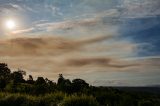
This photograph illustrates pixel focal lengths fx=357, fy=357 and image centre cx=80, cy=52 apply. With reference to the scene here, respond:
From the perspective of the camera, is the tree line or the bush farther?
the tree line

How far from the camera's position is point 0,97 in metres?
23.3

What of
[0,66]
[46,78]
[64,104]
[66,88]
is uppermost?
[0,66]

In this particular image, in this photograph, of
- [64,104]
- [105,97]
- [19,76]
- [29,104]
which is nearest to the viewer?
[64,104]

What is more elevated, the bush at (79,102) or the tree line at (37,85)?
the tree line at (37,85)

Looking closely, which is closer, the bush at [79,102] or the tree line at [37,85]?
the bush at [79,102]

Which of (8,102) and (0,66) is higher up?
(0,66)

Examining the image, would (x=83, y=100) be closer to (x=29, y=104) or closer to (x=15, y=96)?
(x=29, y=104)

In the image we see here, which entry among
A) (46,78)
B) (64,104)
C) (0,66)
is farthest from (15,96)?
(0,66)

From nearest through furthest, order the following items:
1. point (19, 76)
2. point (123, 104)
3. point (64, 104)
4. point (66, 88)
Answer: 1. point (64, 104)
2. point (123, 104)
3. point (66, 88)
4. point (19, 76)

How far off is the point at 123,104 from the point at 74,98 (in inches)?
177

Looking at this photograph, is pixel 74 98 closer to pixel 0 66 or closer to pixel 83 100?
pixel 83 100

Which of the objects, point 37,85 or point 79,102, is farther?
point 37,85

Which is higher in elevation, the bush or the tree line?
the tree line

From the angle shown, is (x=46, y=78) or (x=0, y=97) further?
(x=46, y=78)
